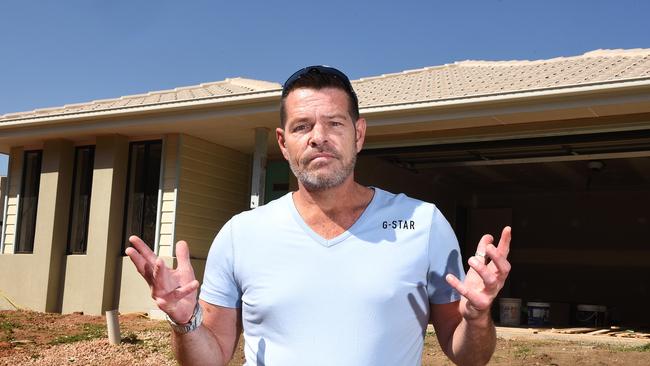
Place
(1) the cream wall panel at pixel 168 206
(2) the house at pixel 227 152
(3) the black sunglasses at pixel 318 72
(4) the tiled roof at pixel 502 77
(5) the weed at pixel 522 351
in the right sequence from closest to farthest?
1. (3) the black sunglasses at pixel 318 72
2. (5) the weed at pixel 522 351
3. (4) the tiled roof at pixel 502 77
4. (2) the house at pixel 227 152
5. (1) the cream wall panel at pixel 168 206

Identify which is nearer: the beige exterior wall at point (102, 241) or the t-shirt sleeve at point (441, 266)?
the t-shirt sleeve at point (441, 266)

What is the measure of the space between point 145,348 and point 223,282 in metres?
8.49

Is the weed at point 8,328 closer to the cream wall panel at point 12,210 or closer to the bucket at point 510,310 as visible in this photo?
the cream wall panel at point 12,210

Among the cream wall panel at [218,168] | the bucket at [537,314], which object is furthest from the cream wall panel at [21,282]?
the bucket at [537,314]

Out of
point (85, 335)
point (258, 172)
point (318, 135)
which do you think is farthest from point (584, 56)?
point (318, 135)

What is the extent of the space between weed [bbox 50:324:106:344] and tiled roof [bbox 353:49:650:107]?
5341 millimetres

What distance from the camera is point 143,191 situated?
15047 millimetres

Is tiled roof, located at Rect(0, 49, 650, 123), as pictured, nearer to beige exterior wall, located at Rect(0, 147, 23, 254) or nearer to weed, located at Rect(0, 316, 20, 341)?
beige exterior wall, located at Rect(0, 147, 23, 254)

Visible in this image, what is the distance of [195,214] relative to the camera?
49.1ft

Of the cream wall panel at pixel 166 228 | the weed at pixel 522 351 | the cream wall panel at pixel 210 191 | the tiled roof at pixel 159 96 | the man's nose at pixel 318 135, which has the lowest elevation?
the weed at pixel 522 351

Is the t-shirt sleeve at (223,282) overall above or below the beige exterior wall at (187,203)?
below

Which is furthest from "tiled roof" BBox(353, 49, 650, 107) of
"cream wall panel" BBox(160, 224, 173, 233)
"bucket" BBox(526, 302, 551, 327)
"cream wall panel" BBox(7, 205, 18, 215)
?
"cream wall panel" BBox(7, 205, 18, 215)

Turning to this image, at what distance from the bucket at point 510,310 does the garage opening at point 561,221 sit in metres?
3.94

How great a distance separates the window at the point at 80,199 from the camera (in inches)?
612
